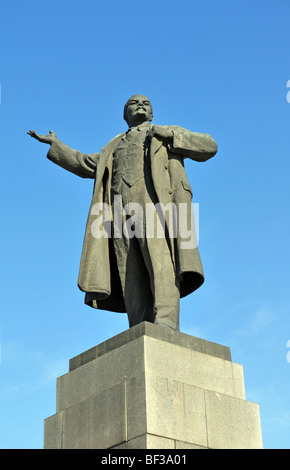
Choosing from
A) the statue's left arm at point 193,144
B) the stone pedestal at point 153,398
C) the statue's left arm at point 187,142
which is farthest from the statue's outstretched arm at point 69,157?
the stone pedestal at point 153,398

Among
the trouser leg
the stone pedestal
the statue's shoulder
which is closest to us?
the stone pedestal

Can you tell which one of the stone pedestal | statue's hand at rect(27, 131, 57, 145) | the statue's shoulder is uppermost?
statue's hand at rect(27, 131, 57, 145)

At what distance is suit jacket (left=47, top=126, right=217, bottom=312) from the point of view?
11148 millimetres

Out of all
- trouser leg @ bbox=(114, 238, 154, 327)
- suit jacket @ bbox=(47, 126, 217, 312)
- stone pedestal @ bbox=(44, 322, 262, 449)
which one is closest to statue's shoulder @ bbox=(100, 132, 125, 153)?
suit jacket @ bbox=(47, 126, 217, 312)

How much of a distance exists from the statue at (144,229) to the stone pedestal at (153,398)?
27.3 inches

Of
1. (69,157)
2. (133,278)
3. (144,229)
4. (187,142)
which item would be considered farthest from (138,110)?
(133,278)

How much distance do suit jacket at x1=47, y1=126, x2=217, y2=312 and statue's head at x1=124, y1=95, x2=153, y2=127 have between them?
0.62 metres

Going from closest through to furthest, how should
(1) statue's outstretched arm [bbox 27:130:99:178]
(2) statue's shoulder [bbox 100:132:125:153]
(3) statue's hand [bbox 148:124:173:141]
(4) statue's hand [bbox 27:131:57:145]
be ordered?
(3) statue's hand [bbox 148:124:173:141] → (2) statue's shoulder [bbox 100:132:125:153] → (1) statue's outstretched arm [bbox 27:130:99:178] → (4) statue's hand [bbox 27:131:57:145]

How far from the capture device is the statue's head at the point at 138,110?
12.2 metres

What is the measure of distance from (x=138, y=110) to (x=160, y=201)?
181 cm

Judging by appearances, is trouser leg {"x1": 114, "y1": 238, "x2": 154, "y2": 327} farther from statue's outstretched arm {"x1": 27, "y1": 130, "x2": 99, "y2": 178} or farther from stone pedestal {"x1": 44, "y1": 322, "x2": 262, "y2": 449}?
statue's outstretched arm {"x1": 27, "y1": 130, "x2": 99, "y2": 178}

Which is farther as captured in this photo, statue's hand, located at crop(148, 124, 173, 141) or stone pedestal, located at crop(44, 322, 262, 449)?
statue's hand, located at crop(148, 124, 173, 141)

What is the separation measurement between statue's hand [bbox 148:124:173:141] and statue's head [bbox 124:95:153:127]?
738 mm

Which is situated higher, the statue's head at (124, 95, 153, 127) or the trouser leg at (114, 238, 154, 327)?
the statue's head at (124, 95, 153, 127)
